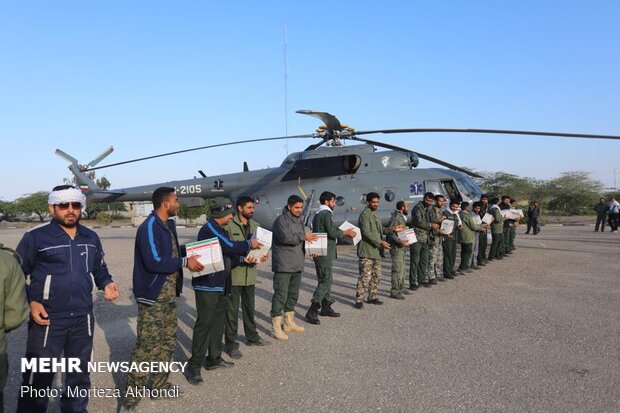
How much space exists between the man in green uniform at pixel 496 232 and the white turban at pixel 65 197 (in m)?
10.1

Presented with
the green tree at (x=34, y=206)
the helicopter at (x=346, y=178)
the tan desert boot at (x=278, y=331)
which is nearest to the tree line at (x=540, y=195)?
the green tree at (x=34, y=206)

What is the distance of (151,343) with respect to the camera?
146 inches

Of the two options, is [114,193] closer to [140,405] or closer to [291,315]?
[291,315]

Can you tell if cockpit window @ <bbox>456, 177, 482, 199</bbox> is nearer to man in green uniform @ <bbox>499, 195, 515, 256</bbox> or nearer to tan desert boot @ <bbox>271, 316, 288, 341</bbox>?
man in green uniform @ <bbox>499, 195, 515, 256</bbox>

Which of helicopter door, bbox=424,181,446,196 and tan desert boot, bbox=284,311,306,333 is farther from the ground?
helicopter door, bbox=424,181,446,196

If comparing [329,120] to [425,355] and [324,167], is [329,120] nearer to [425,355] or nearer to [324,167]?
[324,167]

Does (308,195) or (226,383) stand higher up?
(308,195)

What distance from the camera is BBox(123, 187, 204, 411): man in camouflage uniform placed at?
12.1 feet

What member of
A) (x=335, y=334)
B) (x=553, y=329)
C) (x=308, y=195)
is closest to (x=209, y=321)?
(x=335, y=334)

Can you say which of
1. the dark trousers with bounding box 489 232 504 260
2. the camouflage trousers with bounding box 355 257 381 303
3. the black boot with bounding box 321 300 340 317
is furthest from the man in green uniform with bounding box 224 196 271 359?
the dark trousers with bounding box 489 232 504 260

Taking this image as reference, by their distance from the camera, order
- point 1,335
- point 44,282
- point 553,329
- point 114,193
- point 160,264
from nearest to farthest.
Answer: point 1,335 → point 44,282 → point 160,264 → point 553,329 → point 114,193

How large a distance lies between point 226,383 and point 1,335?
2.16 metres

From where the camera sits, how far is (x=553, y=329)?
5582 millimetres

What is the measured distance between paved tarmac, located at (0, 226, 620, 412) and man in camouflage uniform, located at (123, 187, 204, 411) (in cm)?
24
